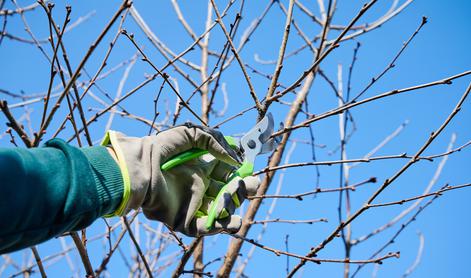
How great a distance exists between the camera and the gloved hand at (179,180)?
5.10 feet

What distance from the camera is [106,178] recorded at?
4.74 ft

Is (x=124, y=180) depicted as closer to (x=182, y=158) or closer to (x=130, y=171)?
(x=130, y=171)

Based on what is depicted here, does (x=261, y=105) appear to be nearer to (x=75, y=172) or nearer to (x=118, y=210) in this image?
(x=118, y=210)

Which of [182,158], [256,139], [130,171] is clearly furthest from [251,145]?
[130,171]

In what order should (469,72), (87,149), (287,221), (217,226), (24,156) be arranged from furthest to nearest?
1. (287,221)
2. (469,72)
3. (217,226)
4. (87,149)
5. (24,156)

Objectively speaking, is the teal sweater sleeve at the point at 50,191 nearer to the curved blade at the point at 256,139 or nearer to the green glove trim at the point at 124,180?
the green glove trim at the point at 124,180

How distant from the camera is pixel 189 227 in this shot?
1.72m

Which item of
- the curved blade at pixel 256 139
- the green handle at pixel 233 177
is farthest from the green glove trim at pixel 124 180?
the curved blade at pixel 256 139

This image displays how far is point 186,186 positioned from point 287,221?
107 centimetres

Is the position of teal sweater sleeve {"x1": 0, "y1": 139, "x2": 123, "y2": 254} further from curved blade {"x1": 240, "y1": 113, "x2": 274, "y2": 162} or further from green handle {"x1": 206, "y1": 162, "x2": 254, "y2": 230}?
curved blade {"x1": 240, "y1": 113, "x2": 274, "y2": 162}

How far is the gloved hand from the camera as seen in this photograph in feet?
5.10

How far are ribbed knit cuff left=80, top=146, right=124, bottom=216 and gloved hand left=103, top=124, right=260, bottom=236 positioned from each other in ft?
0.07

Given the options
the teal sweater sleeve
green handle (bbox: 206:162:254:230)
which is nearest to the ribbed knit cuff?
the teal sweater sleeve

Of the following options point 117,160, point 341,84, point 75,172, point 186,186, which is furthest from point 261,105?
point 341,84
